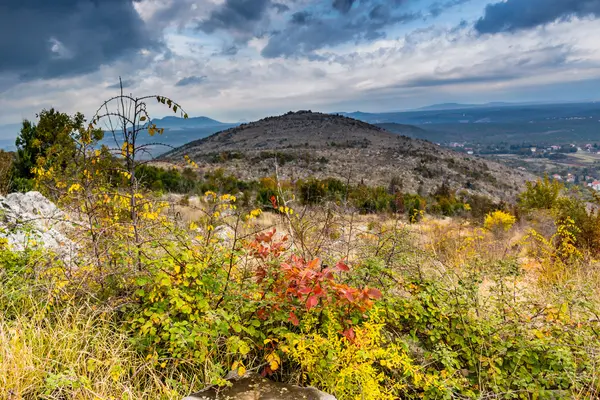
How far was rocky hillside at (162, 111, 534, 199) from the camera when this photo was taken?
26969 millimetres

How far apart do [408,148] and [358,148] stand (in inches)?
218

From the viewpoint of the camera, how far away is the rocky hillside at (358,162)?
27.0 metres

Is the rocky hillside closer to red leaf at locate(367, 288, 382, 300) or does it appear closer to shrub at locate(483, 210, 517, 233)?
shrub at locate(483, 210, 517, 233)

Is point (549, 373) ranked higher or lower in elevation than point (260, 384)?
lower

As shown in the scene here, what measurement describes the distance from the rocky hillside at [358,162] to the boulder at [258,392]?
15.5m

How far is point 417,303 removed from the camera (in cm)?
283

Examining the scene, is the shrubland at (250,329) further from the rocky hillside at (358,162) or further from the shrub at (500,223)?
the rocky hillside at (358,162)

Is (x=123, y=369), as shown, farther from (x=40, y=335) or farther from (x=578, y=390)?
(x=578, y=390)

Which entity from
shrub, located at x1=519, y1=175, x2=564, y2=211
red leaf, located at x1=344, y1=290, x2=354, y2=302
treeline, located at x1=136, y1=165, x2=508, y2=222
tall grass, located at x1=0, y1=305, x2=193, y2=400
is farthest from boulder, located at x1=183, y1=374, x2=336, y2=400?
shrub, located at x1=519, y1=175, x2=564, y2=211

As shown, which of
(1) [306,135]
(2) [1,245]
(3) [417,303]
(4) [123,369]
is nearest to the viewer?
(4) [123,369]

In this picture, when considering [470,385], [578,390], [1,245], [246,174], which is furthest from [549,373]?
[246,174]

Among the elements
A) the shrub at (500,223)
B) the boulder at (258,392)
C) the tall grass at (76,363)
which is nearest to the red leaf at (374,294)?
the boulder at (258,392)

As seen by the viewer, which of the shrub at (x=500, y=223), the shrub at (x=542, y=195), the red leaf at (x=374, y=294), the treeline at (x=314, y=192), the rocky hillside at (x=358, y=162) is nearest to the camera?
the red leaf at (x=374, y=294)

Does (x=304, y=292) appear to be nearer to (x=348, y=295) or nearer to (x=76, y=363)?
(x=348, y=295)
